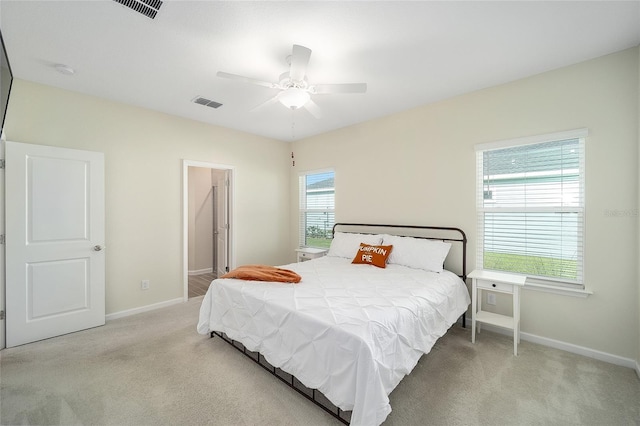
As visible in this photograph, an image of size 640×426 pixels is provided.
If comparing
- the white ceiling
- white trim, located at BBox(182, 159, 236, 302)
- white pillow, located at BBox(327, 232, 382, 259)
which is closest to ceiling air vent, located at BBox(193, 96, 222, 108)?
the white ceiling

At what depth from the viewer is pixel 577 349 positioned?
2.62m

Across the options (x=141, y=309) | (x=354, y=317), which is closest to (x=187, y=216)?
(x=141, y=309)

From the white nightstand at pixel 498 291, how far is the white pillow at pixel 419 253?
1.25 ft

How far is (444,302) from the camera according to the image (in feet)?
8.49

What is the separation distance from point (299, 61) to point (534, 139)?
2.47 meters

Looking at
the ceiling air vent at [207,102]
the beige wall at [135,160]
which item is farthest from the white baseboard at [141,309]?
the ceiling air vent at [207,102]

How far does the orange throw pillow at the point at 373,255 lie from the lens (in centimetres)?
341

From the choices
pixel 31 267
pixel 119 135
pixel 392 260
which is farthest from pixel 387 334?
pixel 119 135

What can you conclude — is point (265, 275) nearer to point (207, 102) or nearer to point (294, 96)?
point (294, 96)

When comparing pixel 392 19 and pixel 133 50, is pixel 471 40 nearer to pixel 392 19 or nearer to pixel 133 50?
pixel 392 19

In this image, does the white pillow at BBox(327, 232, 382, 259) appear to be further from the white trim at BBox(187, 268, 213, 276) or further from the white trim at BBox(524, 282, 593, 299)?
the white trim at BBox(187, 268, 213, 276)

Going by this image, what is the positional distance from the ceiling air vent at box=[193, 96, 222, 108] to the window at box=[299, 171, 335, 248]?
2.08 m

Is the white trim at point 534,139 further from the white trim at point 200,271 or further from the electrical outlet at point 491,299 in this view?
the white trim at point 200,271

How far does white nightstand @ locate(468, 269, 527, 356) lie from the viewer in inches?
104
